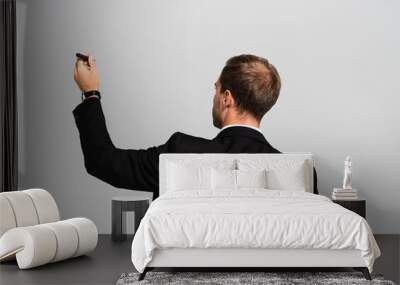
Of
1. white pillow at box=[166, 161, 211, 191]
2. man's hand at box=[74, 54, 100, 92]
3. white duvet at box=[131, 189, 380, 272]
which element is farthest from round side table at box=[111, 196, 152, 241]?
white duvet at box=[131, 189, 380, 272]

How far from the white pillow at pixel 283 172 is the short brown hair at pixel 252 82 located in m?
0.59

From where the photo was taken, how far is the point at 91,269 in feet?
17.1

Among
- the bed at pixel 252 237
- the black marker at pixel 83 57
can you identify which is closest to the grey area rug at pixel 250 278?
the bed at pixel 252 237

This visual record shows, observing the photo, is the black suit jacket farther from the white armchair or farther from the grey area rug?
the grey area rug

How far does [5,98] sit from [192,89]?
71.9 inches

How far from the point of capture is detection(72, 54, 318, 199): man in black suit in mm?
6527

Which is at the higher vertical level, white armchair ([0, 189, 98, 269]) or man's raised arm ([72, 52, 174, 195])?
man's raised arm ([72, 52, 174, 195])

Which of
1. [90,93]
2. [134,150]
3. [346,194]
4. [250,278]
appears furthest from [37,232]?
[346,194]

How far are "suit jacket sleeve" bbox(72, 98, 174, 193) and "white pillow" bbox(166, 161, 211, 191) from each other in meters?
0.54

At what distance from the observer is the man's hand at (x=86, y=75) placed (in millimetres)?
7004

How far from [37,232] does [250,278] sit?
1601 millimetres

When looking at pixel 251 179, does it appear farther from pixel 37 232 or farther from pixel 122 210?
pixel 37 232

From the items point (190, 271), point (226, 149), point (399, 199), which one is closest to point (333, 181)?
point (399, 199)

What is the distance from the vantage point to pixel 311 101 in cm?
701
